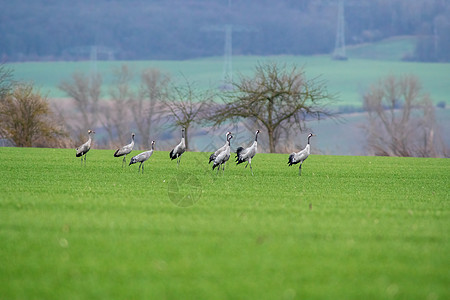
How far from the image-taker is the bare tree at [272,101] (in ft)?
151

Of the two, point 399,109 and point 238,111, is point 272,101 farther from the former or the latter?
point 399,109

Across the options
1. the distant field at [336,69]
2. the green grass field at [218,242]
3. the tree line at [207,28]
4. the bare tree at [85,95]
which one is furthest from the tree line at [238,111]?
the tree line at [207,28]

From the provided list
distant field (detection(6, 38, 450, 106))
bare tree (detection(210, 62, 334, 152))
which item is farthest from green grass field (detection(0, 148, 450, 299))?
distant field (detection(6, 38, 450, 106))

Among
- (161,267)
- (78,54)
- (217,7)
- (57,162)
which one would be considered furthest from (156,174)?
(217,7)

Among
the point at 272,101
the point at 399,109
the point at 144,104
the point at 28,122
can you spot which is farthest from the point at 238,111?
the point at 144,104

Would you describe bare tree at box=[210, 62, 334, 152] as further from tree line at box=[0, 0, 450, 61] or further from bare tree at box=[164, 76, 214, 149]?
tree line at box=[0, 0, 450, 61]

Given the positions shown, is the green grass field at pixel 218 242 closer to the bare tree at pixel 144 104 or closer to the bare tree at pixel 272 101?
the bare tree at pixel 272 101

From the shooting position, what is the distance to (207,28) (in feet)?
463

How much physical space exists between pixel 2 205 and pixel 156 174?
8.62 m

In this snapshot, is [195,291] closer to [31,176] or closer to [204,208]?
[204,208]

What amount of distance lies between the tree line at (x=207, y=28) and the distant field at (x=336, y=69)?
3.52m

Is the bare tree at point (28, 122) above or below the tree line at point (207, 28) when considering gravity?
below

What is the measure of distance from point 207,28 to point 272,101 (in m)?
97.3

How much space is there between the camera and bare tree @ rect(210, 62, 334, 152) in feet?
151
